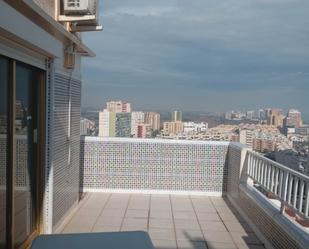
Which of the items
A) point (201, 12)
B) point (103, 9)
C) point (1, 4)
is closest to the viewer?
point (1, 4)

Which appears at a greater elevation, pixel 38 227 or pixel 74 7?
pixel 74 7

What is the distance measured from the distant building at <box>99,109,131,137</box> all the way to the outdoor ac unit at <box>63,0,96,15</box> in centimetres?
332

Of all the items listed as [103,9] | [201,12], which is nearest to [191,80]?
[201,12]

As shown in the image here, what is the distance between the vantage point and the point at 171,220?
17.5 feet

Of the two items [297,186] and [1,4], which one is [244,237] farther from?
[1,4]

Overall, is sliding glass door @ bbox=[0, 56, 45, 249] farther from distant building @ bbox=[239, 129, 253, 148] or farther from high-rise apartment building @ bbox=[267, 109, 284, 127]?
high-rise apartment building @ bbox=[267, 109, 284, 127]

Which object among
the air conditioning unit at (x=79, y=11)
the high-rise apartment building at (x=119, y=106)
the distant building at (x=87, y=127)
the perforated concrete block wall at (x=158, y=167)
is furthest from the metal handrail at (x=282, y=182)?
the high-rise apartment building at (x=119, y=106)

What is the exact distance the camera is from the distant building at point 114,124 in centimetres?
750

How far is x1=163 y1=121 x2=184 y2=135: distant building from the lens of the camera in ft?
26.1

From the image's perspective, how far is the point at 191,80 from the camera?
1412 centimetres

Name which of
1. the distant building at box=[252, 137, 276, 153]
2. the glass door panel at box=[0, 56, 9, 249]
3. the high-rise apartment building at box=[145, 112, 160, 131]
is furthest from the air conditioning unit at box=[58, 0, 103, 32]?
the high-rise apartment building at box=[145, 112, 160, 131]

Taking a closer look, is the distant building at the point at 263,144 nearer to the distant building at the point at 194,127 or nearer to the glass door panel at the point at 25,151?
the distant building at the point at 194,127

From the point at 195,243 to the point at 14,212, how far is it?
6.88 feet

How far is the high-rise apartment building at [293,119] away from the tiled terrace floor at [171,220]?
182 cm
